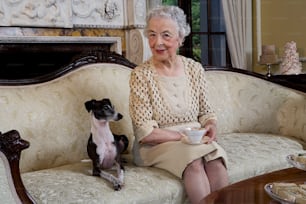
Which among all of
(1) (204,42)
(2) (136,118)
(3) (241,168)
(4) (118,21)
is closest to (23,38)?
(4) (118,21)

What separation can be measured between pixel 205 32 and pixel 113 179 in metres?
3.20

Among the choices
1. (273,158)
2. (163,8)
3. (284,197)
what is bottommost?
(273,158)

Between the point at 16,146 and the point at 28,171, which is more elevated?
the point at 16,146

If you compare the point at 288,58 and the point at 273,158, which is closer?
the point at 273,158

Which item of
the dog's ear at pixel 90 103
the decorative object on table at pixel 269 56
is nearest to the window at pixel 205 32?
the decorative object on table at pixel 269 56

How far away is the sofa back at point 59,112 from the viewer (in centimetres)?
211

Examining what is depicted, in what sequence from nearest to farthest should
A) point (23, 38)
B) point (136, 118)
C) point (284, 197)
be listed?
point (284, 197), point (136, 118), point (23, 38)

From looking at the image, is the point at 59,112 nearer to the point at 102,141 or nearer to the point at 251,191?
the point at 102,141

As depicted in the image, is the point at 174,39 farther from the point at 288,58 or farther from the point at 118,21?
the point at 118,21

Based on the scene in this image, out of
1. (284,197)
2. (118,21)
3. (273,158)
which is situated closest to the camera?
(284,197)

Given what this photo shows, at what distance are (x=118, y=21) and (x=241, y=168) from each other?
2.82m

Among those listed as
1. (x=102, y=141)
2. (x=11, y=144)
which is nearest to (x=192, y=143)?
(x=102, y=141)

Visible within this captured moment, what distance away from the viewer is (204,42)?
482 centimetres

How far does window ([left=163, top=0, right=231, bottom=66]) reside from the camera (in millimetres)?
4762
